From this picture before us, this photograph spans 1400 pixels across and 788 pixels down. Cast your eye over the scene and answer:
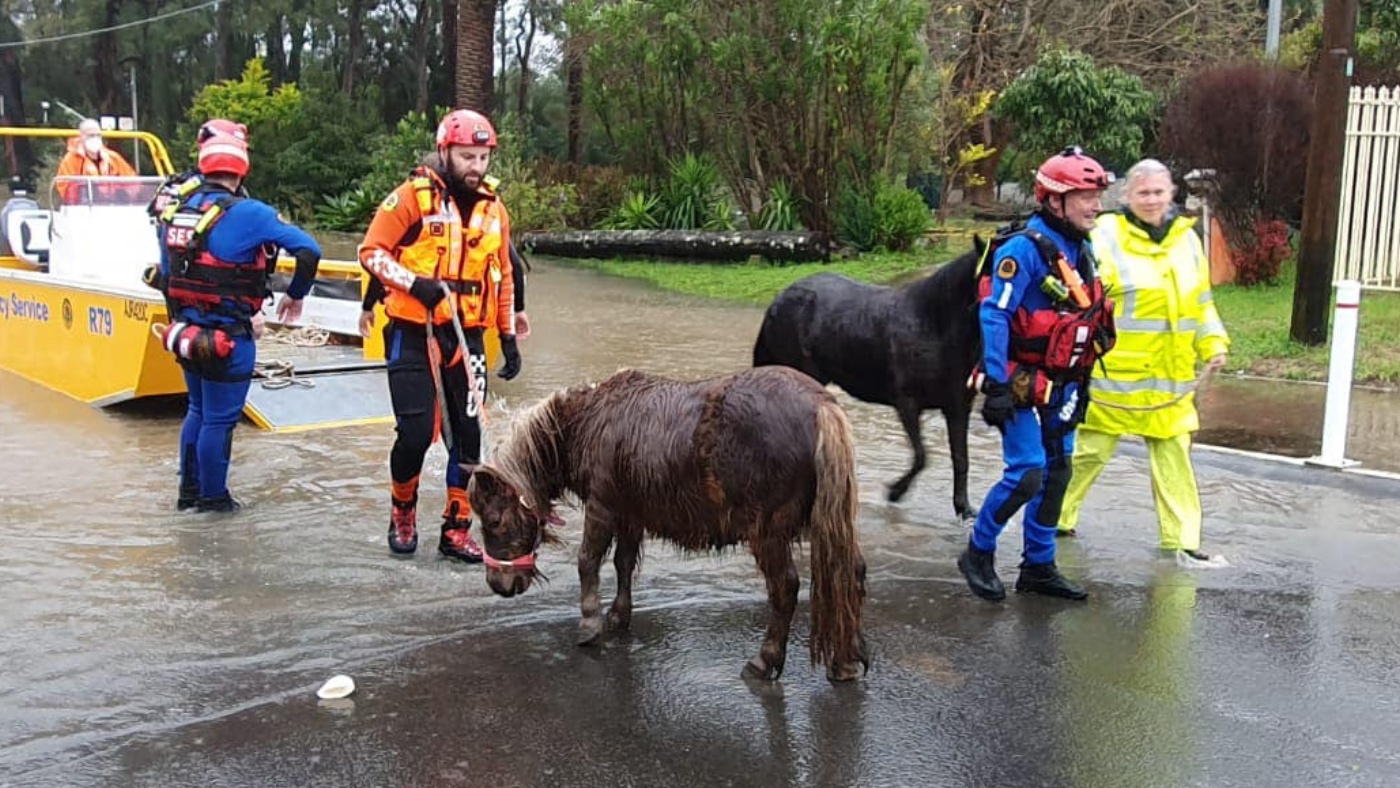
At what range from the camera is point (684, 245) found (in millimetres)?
20703

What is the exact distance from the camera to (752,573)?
5707mm

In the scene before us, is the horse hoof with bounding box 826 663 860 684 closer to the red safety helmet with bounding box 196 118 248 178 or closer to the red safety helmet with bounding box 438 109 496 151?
the red safety helmet with bounding box 438 109 496 151

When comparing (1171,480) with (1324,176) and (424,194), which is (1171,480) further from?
Result: (1324,176)

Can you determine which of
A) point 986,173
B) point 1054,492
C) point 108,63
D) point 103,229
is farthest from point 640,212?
point 108,63

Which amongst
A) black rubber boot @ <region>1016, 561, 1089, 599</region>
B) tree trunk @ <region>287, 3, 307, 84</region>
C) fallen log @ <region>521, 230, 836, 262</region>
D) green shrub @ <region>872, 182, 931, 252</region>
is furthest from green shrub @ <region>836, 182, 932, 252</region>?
tree trunk @ <region>287, 3, 307, 84</region>

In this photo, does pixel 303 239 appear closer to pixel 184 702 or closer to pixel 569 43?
pixel 184 702

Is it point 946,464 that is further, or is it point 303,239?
point 946,464

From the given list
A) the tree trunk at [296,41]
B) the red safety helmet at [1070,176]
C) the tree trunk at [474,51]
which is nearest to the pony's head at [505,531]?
the red safety helmet at [1070,176]

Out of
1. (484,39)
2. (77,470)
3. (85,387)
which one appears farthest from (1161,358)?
(484,39)

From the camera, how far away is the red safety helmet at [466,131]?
17.9 ft

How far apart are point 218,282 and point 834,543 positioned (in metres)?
3.71

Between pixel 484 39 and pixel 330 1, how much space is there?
18.3m

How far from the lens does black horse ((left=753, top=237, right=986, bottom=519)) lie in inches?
250

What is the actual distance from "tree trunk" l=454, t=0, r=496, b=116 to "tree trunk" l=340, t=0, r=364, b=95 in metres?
17.5
